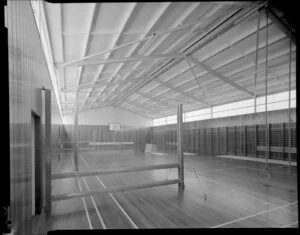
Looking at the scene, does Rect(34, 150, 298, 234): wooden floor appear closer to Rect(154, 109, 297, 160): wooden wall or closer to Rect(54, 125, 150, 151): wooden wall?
Rect(154, 109, 297, 160): wooden wall

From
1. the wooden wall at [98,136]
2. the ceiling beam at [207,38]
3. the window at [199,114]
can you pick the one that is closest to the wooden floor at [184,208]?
the ceiling beam at [207,38]

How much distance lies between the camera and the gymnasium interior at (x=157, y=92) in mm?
3316

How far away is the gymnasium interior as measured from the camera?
3316 millimetres

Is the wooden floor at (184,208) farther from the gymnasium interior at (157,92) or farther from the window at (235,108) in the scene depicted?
the window at (235,108)

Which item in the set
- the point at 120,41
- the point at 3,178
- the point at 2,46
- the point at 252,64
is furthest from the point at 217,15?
the point at 3,178

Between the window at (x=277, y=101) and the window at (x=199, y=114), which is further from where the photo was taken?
the window at (x=199, y=114)

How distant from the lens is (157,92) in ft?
65.0

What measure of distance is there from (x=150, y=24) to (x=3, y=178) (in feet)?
25.4

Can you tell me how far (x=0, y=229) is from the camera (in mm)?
1793

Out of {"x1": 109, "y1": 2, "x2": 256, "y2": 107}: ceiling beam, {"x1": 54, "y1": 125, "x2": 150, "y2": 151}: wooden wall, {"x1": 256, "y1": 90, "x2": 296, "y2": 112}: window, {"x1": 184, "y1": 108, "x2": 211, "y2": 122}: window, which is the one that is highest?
{"x1": 109, "y1": 2, "x2": 256, "y2": 107}: ceiling beam

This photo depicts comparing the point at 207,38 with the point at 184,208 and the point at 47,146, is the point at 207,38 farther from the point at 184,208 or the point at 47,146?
the point at 47,146

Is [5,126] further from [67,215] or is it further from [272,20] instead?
[272,20]

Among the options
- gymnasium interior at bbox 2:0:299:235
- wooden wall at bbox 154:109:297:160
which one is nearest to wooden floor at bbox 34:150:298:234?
gymnasium interior at bbox 2:0:299:235

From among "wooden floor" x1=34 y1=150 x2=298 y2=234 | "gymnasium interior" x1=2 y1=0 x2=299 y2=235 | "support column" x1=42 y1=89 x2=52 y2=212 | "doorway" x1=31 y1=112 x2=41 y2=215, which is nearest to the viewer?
"gymnasium interior" x1=2 y1=0 x2=299 y2=235
